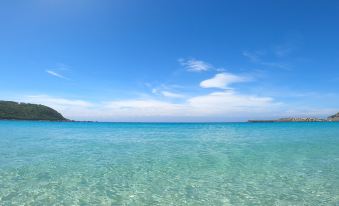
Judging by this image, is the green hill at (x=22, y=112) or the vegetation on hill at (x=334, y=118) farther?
the vegetation on hill at (x=334, y=118)

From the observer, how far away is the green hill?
16402 centimetres

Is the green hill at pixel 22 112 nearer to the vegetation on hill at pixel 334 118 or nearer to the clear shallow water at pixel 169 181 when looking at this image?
the clear shallow water at pixel 169 181

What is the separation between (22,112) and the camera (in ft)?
579

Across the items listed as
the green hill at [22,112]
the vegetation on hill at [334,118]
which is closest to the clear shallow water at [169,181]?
the green hill at [22,112]

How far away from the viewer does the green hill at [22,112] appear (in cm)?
16402

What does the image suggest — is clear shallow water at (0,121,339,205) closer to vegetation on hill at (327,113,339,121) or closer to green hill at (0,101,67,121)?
green hill at (0,101,67,121)

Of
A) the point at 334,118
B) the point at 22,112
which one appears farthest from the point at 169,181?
the point at 334,118

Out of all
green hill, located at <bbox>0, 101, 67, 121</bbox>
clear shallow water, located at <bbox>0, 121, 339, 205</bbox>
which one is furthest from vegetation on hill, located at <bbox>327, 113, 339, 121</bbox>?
clear shallow water, located at <bbox>0, 121, 339, 205</bbox>

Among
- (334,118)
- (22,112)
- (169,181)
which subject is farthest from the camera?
(334,118)

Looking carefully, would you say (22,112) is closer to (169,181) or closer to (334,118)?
(169,181)

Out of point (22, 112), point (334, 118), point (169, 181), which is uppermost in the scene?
point (22, 112)

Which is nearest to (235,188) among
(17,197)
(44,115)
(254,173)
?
(254,173)

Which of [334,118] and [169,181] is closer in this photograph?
[169,181]

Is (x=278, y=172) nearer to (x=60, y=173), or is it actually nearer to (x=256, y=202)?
(x=256, y=202)
